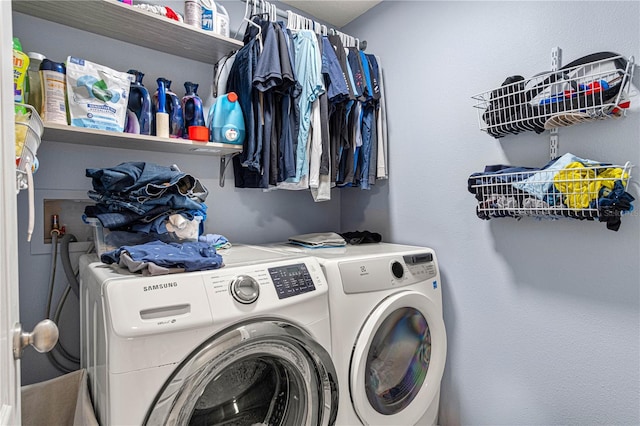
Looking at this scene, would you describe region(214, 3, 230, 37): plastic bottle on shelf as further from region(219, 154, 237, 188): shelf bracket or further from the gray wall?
the gray wall

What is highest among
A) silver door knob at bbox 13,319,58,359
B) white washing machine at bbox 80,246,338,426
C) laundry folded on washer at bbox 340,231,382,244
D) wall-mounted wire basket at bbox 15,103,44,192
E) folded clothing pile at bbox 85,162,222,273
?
wall-mounted wire basket at bbox 15,103,44,192

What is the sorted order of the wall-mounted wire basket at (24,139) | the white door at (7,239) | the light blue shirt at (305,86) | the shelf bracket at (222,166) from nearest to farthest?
the white door at (7,239)
the wall-mounted wire basket at (24,139)
the light blue shirt at (305,86)
the shelf bracket at (222,166)

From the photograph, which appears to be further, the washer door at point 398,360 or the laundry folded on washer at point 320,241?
the laundry folded on washer at point 320,241

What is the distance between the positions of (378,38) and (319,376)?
1.88 meters

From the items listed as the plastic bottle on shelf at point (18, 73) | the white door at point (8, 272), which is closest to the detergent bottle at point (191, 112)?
the plastic bottle on shelf at point (18, 73)

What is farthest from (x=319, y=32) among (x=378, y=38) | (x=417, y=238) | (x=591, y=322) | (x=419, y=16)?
(x=591, y=322)

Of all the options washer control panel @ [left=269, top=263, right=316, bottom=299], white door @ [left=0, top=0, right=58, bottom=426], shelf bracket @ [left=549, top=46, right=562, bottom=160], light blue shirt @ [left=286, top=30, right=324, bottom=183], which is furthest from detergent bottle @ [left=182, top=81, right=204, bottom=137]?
shelf bracket @ [left=549, top=46, right=562, bottom=160]

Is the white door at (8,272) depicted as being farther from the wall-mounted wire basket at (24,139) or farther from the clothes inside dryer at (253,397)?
the clothes inside dryer at (253,397)

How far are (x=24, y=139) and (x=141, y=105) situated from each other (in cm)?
78

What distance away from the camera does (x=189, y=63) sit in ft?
5.93

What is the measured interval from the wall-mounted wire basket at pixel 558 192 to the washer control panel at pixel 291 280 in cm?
80

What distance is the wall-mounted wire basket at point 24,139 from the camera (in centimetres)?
79

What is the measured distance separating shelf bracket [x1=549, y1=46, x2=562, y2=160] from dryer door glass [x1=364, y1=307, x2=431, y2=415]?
0.86 metres

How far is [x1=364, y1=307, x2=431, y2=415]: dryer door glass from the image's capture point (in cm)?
148
